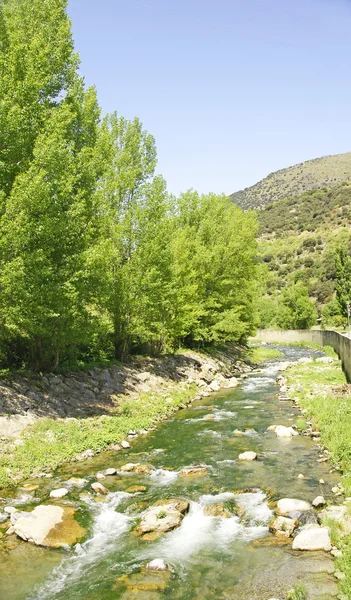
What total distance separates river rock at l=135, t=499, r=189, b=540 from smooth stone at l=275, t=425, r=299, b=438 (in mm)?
7422

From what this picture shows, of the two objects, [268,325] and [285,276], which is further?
[285,276]

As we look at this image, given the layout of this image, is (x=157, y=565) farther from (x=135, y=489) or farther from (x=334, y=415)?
(x=334, y=415)

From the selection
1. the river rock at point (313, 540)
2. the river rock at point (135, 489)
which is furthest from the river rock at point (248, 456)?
the river rock at point (313, 540)

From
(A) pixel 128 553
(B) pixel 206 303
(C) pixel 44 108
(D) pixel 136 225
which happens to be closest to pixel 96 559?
(A) pixel 128 553

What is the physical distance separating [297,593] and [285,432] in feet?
35.0

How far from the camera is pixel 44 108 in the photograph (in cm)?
1959

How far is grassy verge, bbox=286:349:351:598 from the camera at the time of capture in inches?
356

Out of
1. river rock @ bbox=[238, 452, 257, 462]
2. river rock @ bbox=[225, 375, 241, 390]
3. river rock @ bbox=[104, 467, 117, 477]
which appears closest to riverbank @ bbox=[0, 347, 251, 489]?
river rock @ bbox=[225, 375, 241, 390]

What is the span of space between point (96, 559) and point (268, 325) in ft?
Result: 310

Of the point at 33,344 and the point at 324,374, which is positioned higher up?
the point at 33,344

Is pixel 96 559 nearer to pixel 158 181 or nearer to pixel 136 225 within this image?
pixel 136 225

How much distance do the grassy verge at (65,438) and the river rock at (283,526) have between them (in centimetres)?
773

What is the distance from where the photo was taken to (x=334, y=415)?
1791cm

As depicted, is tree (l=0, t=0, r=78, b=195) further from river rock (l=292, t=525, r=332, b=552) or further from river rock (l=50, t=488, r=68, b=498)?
river rock (l=292, t=525, r=332, b=552)
